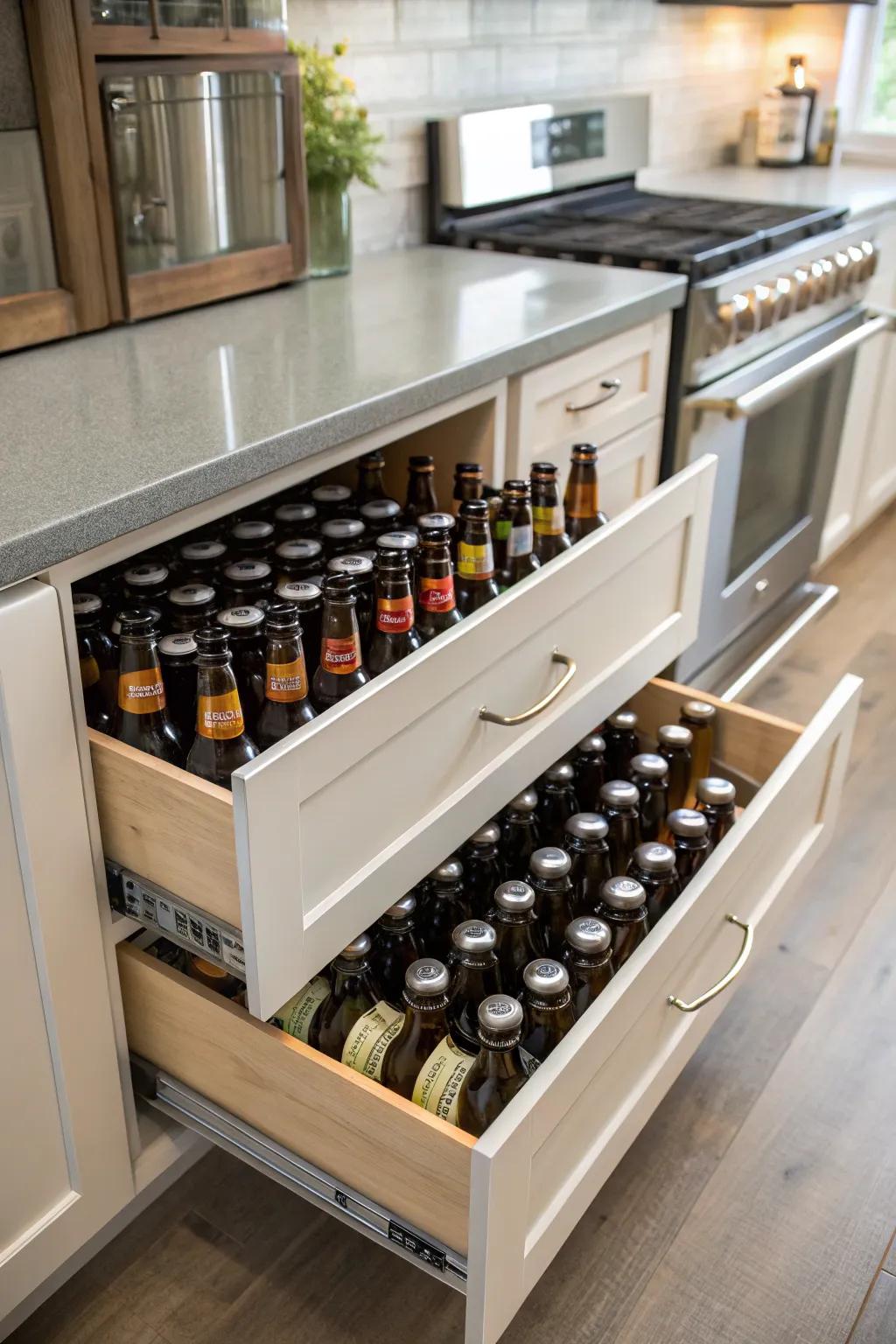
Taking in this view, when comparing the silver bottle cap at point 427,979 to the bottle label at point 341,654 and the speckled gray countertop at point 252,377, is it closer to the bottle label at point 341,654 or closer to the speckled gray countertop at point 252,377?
the bottle label at point 341,654

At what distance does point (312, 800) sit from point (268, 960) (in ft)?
0.41

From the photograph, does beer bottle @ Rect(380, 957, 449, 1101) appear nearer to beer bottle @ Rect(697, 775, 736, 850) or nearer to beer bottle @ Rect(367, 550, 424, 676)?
beer bottle @ Rect(367, 550, 424, 676)

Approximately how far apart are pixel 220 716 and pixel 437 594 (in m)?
0.28

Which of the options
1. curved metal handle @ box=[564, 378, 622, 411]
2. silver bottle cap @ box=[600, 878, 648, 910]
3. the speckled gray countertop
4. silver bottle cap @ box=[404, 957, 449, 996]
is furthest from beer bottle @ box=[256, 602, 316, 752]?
curved metal handle @ box=[564, 378, 622, 411]

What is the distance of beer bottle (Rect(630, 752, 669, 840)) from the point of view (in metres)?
1.37

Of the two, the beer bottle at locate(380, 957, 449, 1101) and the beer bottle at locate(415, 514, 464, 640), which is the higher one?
the beer bottle at locate(415, 514, 464, 640)

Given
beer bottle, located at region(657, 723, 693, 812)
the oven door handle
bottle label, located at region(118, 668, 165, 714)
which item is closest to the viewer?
bottle label, located at region(118, 668, 165, 714)

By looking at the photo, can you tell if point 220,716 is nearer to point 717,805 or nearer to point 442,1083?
point 442,1083

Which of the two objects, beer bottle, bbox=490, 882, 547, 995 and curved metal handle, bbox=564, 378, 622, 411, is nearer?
beer bottle, bbox=490, 882, 547, 995

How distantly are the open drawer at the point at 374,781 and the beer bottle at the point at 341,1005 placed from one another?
4.4 inches

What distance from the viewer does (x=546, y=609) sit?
1.14m

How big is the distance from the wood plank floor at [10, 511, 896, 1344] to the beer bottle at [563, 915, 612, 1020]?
0.26 m

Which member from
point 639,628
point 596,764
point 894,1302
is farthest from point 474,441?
point 894,1302

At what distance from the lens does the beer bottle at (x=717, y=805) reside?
1.35m
